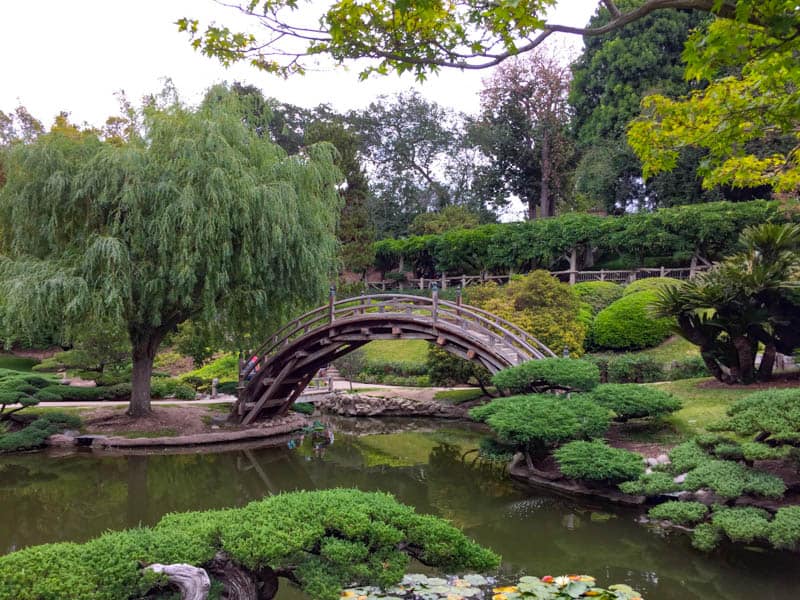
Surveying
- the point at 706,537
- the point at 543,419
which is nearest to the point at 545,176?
the point at 543,419

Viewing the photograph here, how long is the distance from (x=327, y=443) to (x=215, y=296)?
13.2ft

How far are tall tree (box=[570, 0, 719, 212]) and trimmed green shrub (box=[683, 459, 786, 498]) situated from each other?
20.8 m

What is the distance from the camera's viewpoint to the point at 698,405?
1055 centimetres

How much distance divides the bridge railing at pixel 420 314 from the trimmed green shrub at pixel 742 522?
4635 millimetres

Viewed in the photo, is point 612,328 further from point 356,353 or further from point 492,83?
point 492,83

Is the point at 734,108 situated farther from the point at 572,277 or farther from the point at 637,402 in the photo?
the point at 572,277

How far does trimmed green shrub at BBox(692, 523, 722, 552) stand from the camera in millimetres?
6543

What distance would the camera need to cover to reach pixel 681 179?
26219 mm

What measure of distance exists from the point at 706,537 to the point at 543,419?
2.67 metres

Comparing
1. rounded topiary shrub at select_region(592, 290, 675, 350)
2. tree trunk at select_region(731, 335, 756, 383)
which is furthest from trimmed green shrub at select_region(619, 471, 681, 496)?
rounded topiary shrub at select_region(592, 290, 675, 350)

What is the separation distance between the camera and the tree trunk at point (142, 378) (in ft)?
43.9

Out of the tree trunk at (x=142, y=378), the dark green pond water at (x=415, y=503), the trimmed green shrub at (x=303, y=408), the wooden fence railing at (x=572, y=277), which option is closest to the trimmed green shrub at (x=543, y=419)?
the dark green pond water at (x=415, y=503)

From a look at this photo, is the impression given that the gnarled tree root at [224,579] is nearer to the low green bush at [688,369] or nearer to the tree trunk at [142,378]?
the tree trunk at [142,378]

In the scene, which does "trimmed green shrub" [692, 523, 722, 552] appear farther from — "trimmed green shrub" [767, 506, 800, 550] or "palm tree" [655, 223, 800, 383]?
"palm tree" [655, 223, 800, 383]
